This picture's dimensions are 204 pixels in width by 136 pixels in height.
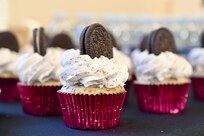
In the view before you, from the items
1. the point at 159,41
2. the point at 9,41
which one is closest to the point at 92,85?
the point at 159,41

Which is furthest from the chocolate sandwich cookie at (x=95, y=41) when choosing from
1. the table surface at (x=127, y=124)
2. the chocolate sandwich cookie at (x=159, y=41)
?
the chocolate sandwich cookie at (x=159, y=41)

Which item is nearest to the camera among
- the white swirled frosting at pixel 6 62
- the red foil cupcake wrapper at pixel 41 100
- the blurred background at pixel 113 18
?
the red foil cupcake wrapper at pixel 41 100

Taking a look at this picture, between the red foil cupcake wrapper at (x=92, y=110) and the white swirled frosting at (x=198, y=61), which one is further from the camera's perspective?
the white swirled frosting at (x=198, y=61)

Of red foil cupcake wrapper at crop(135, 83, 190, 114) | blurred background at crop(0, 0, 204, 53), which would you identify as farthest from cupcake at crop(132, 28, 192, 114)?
blurred background at crop(0, 0, 204, 53)

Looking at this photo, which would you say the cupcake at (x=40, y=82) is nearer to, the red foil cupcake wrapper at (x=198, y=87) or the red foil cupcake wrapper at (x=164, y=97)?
the red foil cupcake wrapper at (x=164, y=97)

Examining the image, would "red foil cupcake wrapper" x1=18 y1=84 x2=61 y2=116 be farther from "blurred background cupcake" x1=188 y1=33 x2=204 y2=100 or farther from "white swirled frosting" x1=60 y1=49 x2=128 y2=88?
"blurred background cupcake" x1=188 y1=33 x2=204 y2=100

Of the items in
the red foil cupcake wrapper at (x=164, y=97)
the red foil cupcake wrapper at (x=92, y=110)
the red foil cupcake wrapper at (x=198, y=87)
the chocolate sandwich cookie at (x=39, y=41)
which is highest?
the chocolate sandwich cookie at (x=39, y=41)

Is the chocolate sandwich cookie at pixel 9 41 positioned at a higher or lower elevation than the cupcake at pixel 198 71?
higher
